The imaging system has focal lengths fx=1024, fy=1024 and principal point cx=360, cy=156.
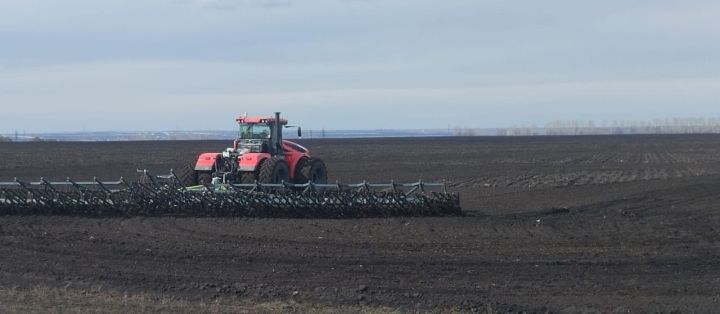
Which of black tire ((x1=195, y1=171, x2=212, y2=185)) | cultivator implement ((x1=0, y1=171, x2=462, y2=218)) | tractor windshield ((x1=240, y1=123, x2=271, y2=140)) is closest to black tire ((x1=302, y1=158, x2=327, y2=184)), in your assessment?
tractor windshield ((x1=240, y1=123, x2=271, y2=140))

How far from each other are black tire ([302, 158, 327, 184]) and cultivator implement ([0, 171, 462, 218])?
309 cm

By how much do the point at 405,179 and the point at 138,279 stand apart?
2270cm

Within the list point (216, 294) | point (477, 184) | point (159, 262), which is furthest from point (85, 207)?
point (477, 184)

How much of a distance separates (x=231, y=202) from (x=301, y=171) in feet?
13.7

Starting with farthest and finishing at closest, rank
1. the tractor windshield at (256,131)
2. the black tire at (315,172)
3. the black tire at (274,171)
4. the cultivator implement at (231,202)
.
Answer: the black tire at (315,172), the tractor windshield at (256,131), the black tire at (274,171), the cultivator implement at (231,202)

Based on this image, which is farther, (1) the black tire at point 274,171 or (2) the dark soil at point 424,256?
(1) the black tire at point 274,171

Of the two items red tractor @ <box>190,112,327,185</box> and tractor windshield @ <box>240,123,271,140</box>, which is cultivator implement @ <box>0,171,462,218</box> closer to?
red tractor @ <box>190,112,327,185</box>

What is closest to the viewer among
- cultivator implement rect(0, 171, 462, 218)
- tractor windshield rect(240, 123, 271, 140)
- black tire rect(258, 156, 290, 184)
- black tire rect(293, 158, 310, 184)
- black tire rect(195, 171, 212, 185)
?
cultivator implement rect(0, 171, 462, 218)

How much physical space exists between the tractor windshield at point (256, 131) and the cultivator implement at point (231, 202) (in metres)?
2.84

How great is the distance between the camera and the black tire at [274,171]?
23438mm

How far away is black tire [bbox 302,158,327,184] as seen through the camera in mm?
25656

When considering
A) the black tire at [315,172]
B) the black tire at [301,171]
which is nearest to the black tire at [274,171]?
the black tire at [301,171]

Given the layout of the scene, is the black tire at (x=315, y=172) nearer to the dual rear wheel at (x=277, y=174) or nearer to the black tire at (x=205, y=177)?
the dual rear wheel at (x=277, y=174)

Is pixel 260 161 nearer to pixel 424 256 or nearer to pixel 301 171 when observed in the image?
pixel 301 171
